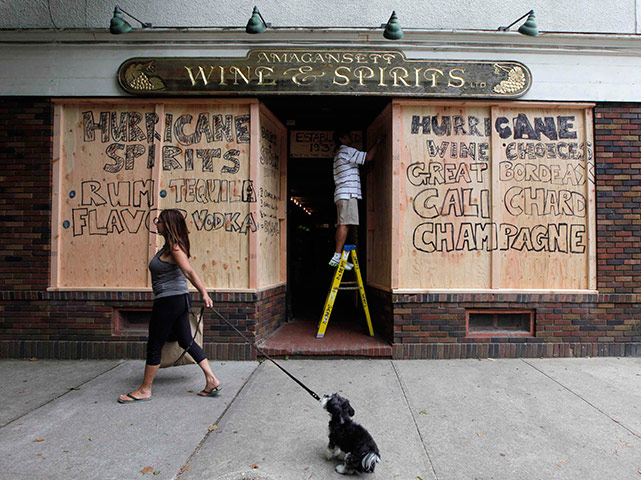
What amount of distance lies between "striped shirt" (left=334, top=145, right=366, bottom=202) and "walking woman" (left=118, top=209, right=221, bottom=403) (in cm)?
264

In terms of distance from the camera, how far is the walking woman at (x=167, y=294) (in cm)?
381

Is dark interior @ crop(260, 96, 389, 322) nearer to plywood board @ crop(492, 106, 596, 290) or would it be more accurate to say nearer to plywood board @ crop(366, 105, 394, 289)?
plywood board @ crop(366, 105, 394, 289)

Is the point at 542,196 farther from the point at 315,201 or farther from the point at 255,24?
the point at 315,201

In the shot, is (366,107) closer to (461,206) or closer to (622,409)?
(461,206)

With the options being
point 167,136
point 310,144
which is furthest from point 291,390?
point 310,144

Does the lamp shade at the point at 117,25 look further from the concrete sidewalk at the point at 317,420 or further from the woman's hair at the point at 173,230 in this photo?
the concrete sidewalk at the point at 317,420

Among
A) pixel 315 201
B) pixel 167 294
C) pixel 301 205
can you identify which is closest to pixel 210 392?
pixel 167 294

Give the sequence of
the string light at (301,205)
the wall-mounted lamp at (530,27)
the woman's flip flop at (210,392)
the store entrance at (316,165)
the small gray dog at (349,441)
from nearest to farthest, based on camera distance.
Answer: the small gray dog at (349,441) < the woman's flip flop at (210,392) < the wall-mounted lamp at (530,27) < the store entrance at (316,165) < the string light at (301,205)

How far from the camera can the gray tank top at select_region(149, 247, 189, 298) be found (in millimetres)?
3875

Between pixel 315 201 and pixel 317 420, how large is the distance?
295 inches

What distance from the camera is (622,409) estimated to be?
376 centimetres

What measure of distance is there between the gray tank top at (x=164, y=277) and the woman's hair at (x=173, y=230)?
5.7 inches

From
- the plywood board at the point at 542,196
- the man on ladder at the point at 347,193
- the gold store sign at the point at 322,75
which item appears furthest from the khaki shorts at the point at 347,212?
the plywood board at the point at 542,196

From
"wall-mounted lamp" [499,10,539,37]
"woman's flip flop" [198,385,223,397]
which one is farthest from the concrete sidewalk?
"wall-mounted lamp" [499,10,539,37]
